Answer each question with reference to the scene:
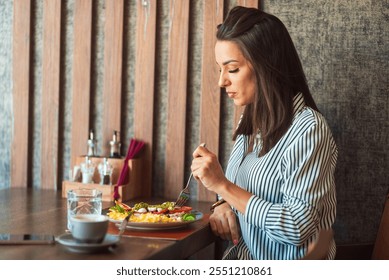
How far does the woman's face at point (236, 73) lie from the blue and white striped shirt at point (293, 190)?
139mm

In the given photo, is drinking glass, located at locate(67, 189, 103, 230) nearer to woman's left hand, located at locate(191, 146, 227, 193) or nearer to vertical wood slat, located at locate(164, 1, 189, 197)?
woman's left hand, located at locate(191, 146, 227, 193)

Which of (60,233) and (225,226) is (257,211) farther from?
(60,233)

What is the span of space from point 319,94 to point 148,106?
632mm

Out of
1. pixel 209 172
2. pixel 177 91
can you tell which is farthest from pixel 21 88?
pixel 209 172

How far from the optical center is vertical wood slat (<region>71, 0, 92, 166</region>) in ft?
7.91

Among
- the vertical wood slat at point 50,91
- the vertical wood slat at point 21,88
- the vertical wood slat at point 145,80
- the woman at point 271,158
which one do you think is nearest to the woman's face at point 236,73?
the woman at point 271,158

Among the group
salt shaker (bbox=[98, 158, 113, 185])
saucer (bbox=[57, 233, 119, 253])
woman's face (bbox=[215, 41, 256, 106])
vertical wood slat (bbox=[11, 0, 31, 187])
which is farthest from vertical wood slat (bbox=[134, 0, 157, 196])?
saucer (bbox=[57, 233, 119, 253])

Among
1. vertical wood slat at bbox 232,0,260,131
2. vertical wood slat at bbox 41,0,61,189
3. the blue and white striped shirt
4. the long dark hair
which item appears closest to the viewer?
the blue and white striped shirt

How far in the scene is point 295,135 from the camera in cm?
165

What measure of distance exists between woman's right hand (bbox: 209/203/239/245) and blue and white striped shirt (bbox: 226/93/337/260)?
0.04 m

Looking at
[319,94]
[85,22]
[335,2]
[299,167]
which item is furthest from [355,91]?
[85,22]

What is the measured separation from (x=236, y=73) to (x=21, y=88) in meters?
1.10

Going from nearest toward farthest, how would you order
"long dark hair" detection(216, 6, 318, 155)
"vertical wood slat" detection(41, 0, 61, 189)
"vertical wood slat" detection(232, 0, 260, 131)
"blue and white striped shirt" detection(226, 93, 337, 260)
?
"blue and white striped shirt" detection(226, 93, 337, 260)
"long dark hair" detection(216, 6, 318, 155)
"vertical wood slat" detection(232, 0, 260, 131)
"vertical wood slat" detection(41, 0, 61, 189)

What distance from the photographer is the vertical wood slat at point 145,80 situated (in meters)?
2.33
